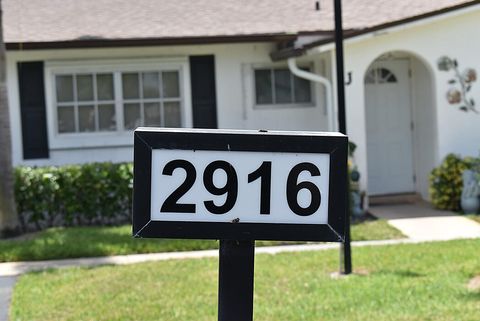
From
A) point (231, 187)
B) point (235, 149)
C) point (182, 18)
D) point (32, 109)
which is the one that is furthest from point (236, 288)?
point (182, 18)

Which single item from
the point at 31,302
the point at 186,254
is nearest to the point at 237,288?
the point at 31,302

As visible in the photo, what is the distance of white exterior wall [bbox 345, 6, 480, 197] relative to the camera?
11.8 m

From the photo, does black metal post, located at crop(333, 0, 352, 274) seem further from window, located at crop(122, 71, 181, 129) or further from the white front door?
the white front door

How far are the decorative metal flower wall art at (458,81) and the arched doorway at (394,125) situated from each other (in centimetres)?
103

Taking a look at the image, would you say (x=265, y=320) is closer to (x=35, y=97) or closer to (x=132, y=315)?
(x=132, y=315)

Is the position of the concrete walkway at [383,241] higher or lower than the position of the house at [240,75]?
lower

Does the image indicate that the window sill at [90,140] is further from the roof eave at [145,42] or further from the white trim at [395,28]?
the white trim at [395,28]

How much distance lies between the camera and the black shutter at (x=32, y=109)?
1228cm

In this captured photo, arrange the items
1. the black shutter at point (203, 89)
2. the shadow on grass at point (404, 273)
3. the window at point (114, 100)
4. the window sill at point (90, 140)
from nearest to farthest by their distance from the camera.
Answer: the shadow on grass at point (404, 273) → the window sill at point (90, 140) → the window at point (114, 100) → the black shutter at point (203, 89)

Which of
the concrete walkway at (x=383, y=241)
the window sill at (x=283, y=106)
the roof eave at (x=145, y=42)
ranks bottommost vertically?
the concrete walkway at (x=383, y=241)

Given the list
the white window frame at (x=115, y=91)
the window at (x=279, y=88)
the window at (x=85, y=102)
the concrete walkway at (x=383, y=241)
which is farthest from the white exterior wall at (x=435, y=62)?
the window at (x=85, y=102)

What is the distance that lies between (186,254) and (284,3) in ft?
20.4

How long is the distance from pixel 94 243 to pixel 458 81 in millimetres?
6171

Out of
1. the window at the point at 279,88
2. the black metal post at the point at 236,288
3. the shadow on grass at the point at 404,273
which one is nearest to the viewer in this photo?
the black metal post at the point at 236,288
